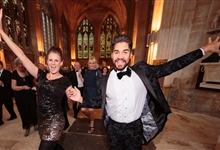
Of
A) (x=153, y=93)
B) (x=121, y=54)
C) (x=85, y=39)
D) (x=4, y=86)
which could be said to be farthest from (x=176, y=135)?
(x=85, y=39)

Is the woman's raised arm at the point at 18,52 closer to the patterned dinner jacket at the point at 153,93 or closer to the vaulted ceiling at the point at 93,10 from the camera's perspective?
the patterned dinner jacket at the point at 153,93

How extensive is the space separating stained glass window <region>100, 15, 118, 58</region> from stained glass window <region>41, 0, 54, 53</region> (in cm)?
1020

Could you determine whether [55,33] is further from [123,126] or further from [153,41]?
[123,126]

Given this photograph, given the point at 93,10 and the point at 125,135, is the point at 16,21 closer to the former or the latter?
the point at 125,135

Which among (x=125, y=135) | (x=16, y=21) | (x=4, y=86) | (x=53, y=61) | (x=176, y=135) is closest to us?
(x=125, y=135)

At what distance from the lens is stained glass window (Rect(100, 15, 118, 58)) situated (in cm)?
2222

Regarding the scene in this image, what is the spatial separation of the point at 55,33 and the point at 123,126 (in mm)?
19149

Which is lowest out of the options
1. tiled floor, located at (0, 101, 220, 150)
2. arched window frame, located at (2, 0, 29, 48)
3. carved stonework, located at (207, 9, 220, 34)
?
tiled floor, located at (0, 101, 220, 150)

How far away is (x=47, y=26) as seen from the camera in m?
14.7

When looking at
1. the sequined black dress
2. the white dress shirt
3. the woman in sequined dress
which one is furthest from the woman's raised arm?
the white dress shirt

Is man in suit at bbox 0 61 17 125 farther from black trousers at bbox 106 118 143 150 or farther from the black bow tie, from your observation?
the black bow tie

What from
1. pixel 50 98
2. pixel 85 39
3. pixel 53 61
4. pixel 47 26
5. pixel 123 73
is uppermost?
pixel 85 39

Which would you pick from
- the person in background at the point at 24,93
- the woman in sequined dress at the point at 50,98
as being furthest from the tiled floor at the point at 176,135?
the woman in sequined dress at the point at 50,98

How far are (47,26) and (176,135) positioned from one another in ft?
59.5
